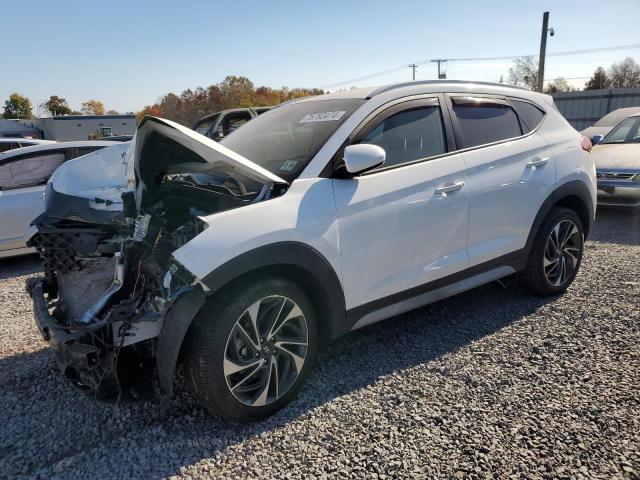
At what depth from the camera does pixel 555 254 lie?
4.19 metres

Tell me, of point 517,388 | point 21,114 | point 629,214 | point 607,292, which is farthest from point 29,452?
point 21,114

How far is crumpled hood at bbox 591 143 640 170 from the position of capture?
7.52m

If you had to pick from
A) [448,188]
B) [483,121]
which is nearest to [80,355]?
[448,188]

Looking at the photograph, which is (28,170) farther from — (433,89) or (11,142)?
(433,89)

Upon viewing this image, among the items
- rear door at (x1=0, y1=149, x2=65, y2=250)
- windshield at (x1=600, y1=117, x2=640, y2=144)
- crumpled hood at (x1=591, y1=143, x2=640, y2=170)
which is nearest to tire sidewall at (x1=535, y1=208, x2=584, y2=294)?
crumpled hood at (x1=591, y1=143, x2=640, y2=170)

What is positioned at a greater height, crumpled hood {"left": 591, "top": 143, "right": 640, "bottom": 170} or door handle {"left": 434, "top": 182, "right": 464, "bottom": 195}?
door handle {"left": 434, "top": 182, "right": 464, "bottom": 195}

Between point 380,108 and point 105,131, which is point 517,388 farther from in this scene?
point 105,131

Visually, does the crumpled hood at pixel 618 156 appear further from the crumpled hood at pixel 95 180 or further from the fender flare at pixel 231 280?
the crumpled hood at pixel 95 180

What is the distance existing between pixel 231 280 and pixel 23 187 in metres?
5.25

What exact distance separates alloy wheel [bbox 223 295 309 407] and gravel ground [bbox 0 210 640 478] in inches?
8.2

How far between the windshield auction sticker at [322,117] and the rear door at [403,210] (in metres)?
0.22

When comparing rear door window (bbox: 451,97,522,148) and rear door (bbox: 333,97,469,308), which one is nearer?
rear door (bbox: 333,97,469,308)

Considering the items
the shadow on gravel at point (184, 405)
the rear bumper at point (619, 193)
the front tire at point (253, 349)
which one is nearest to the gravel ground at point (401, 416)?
the shadow on gravel at point (184, 405)

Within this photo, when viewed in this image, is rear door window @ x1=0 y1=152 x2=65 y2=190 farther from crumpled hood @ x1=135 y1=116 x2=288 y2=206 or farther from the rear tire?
the rear tire
